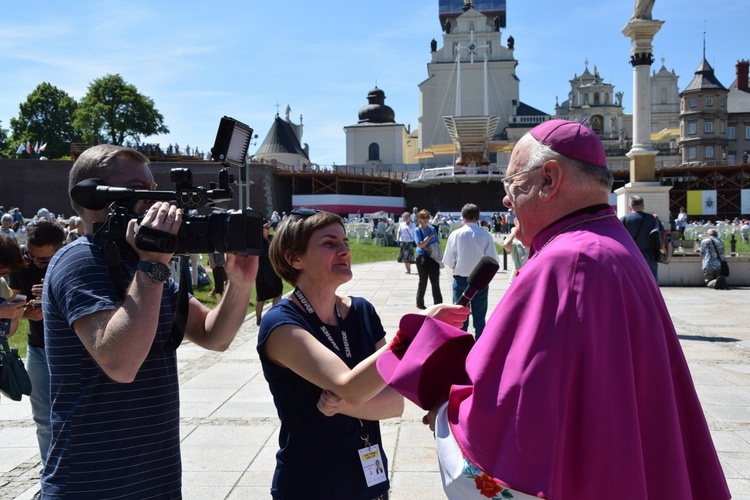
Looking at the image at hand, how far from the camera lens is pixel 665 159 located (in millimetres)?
74562

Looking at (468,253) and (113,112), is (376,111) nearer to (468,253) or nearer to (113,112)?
(113,112)

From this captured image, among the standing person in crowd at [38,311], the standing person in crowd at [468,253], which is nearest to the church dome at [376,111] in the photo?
the standing person in crowd at [468,253]

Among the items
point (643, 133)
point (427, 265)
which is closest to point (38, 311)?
point (427, 265)

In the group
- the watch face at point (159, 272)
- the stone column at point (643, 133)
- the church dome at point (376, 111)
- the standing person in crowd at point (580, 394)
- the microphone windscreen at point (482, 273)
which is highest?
the church dome at point (376, 111)

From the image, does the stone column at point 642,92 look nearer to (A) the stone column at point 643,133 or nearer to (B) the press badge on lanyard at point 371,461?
(A) the stone column at point 643,133

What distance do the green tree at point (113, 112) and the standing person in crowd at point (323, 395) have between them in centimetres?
6616

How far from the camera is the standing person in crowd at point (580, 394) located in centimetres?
165

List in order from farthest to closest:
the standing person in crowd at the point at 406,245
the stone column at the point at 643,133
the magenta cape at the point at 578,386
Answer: the stone column at the point at 643,133 → the standing person in crowd at the point at 406,245 → the magenta cape at the point at 578,386

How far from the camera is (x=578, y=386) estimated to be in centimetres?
168

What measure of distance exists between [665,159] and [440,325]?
8035cm

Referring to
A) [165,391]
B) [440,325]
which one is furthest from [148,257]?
[440,325]

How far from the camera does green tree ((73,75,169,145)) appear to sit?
207 feet

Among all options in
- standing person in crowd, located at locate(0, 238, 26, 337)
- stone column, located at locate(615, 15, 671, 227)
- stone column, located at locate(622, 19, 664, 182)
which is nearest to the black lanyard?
standing person in crowd, located at locate(0, 238, 26, 337)

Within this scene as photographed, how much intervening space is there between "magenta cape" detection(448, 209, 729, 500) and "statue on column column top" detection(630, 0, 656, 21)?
18869 mm
